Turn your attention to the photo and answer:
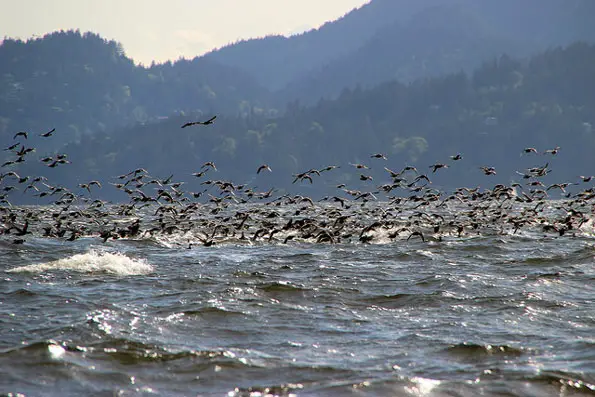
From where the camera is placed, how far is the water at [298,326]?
13711mm

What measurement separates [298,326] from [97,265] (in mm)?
11890

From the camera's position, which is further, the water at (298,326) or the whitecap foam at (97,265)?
the whitecap foam at (97,265)

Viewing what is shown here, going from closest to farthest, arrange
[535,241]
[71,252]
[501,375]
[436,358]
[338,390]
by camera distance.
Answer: [338,390]
[501,375]
[436,358]
[71,252]
[535,241]

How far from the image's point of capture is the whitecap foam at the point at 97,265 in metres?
26.9

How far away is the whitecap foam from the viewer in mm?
26938

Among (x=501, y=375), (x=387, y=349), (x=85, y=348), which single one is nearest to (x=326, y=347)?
(x=387, y=349)

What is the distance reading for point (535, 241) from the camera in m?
39.9

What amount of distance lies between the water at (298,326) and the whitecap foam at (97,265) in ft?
0.31

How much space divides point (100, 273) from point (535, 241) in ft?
73.0

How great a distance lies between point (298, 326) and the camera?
18.2 m

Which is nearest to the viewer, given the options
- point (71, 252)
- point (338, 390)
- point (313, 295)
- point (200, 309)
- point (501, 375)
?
point (338, 390)

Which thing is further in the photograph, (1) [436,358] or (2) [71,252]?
(2) [71,252]

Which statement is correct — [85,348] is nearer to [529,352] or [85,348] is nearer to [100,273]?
[529,352]

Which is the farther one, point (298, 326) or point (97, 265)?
point (97, 265)
